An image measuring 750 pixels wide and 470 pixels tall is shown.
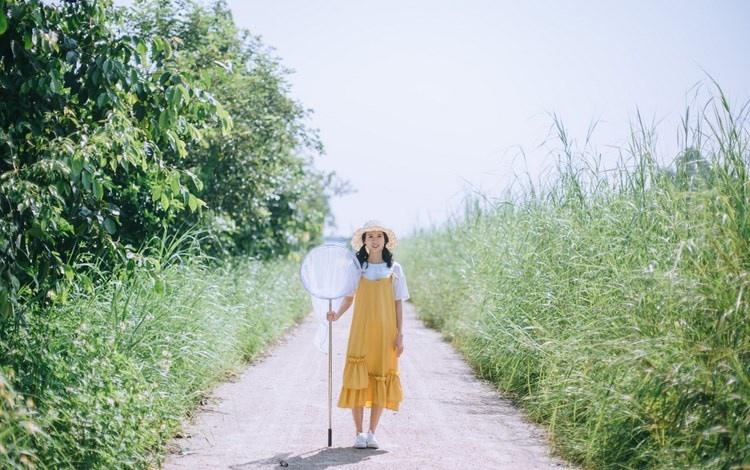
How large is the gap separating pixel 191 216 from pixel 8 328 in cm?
534

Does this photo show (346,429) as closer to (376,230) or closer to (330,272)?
(330,272)

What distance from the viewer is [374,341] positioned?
22.9 ft

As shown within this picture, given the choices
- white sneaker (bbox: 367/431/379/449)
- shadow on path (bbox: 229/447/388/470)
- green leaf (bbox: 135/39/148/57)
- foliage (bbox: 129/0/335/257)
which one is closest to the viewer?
shadow on path (bbox: 229/447/388/470)

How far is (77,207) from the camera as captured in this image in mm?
6480

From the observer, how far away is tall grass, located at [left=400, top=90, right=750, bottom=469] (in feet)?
16.5

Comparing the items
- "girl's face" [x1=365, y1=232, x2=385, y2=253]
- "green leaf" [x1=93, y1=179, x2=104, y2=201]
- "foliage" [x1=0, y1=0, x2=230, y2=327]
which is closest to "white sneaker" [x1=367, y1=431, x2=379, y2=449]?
"girl's face" [x1=365, y1=232, x2=385, y2=253]

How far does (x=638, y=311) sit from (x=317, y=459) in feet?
8.66

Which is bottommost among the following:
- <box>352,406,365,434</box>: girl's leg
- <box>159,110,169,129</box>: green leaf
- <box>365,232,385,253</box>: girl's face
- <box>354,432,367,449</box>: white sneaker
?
<box>354,432,367,449</box>: white sneaker

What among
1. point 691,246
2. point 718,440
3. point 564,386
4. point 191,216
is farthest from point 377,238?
point 191,216

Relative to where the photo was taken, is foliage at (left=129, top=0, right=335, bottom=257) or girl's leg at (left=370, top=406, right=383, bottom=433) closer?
girl's leg at (left=370, top=406, right=383, bottom=433)

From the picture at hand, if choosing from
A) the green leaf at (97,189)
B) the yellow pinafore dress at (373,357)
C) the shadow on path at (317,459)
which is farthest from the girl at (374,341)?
the green leaf at (97,189)

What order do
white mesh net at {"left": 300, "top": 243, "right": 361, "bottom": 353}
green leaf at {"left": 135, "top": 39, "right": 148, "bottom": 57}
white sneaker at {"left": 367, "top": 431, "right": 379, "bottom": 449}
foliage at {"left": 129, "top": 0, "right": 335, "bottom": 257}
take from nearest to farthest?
green leaf at {"left": 135, "top": 39, "right": 148, "bottom": 57}
white sneaker at {"left": 367, "top": 431, "right": 379, "bottom": 449}
white mesh net at {"left": 300, "top": 243, "right": 361, "bottom": 353}
foliage at {"left": 129, "top": 0, "right": 335, "bottom": 257}

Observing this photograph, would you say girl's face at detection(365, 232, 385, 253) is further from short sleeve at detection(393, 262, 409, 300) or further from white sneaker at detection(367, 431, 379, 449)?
white sneaker at detection(367, 431, 379, 449)

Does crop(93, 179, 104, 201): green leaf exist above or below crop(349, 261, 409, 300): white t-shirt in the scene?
above
